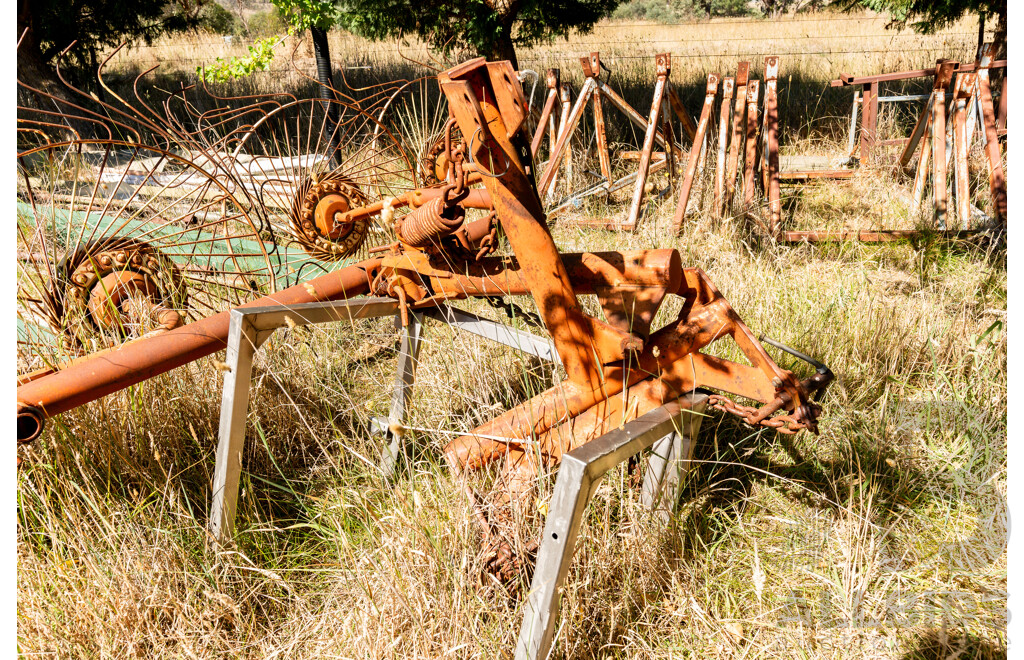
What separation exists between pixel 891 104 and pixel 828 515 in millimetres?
7695

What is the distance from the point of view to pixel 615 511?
206 cm

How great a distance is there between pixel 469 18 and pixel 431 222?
6126 millimetres

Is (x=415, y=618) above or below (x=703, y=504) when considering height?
above

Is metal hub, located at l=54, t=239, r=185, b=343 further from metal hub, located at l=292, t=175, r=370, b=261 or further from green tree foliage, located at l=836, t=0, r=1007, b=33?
green tree foliage, located at l=836, t=0, r=1007, b=33

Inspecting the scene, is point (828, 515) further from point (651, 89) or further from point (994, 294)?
point (651, 89)

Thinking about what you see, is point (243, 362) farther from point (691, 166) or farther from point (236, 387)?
point (691, 166)

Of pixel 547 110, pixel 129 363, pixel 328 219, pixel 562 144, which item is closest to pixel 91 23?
pixel 547 110

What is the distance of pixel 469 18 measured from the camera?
7188 millimetres

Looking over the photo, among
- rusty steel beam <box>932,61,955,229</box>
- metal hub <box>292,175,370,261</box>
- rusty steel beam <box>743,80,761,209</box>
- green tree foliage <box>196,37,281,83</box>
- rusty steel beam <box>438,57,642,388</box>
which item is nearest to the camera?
rusty steel beam <box>438,57,642,388</box>

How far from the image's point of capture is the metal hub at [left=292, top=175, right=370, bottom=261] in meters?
2.85

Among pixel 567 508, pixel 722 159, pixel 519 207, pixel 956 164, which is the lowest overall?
pixel 567 508

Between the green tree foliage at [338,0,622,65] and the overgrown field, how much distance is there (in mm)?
4978

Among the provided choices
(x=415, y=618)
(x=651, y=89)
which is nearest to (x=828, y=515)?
(x=415, y=618)

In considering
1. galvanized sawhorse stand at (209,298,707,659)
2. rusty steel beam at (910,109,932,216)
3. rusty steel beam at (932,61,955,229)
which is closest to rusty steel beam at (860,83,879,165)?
rusty steel beam at (910,109,932,216)
